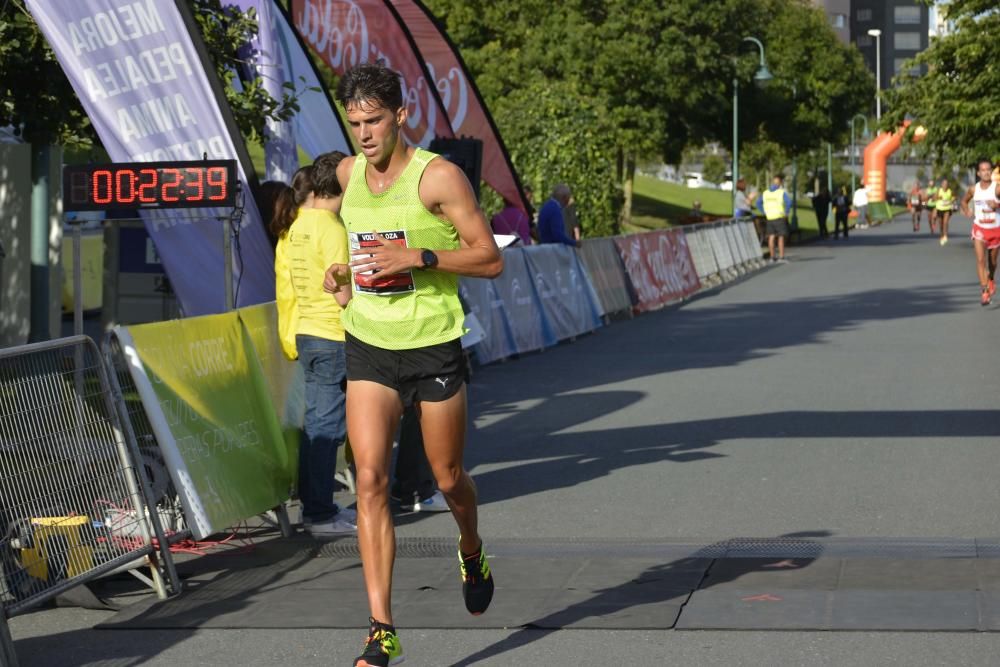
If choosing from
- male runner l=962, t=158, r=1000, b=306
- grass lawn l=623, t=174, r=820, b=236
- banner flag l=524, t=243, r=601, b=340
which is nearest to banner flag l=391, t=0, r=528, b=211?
banner flag l=524, t=243, r=601, b=340

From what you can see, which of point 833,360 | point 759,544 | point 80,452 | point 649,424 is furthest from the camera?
point 833,360

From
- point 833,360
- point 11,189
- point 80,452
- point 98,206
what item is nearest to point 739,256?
point 833,360

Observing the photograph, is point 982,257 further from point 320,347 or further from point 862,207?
point 862,207

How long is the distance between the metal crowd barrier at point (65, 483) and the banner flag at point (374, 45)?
7614mm

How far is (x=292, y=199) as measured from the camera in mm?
8133

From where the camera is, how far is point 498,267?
5723 millimetres

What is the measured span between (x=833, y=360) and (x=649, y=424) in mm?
4661

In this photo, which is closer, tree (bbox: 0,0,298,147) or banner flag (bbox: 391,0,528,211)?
tree (bbox: 0,0,298,147)

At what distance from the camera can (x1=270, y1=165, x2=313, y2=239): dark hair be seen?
8141 millimetres

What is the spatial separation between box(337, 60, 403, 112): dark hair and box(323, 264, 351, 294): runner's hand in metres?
0.58

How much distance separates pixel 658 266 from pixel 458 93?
7250 millimetres

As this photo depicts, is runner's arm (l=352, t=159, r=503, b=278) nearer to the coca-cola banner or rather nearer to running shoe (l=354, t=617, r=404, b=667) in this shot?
running shoe (l=354, t=617, r=404, b=667)

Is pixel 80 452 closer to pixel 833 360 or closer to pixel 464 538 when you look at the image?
pixel 464 538

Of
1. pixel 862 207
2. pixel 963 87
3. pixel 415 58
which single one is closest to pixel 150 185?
pixel 415 58
